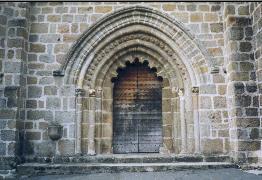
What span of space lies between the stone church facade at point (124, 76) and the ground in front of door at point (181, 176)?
0.45 metres

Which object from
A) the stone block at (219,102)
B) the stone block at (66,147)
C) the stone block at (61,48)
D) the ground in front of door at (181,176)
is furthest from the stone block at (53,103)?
the stone block at (219,102)

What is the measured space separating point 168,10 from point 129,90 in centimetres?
198

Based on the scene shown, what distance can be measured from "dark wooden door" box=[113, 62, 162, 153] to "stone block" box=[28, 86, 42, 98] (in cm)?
164

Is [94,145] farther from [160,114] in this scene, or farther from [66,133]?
[160,114]

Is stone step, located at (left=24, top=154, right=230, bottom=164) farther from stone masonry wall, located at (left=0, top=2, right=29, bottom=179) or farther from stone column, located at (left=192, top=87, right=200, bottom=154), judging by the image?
stone masonry wall, located at (left=0, top=2, right=29, bottom=179)

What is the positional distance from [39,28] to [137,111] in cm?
284

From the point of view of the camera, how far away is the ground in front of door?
5.25m

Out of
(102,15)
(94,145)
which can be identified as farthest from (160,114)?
(102,15)

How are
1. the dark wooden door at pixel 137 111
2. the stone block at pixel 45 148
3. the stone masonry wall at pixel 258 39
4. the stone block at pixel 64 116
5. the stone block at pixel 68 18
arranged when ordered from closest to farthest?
the stone masonry wall at pixel 258 39 → the stone block at pixel 45 148 → the stone block at pixel 64 116 → the stone block at pixel 68 18 → the dark wooden door at pixel 137 111

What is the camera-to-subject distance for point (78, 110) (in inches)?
247

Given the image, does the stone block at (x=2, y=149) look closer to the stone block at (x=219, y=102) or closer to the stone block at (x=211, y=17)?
the stone block at (x=219, y=102)

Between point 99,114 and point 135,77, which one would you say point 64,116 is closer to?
point 99,114

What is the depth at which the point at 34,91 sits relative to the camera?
20.6ft

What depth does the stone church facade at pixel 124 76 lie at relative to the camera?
5977 mm
